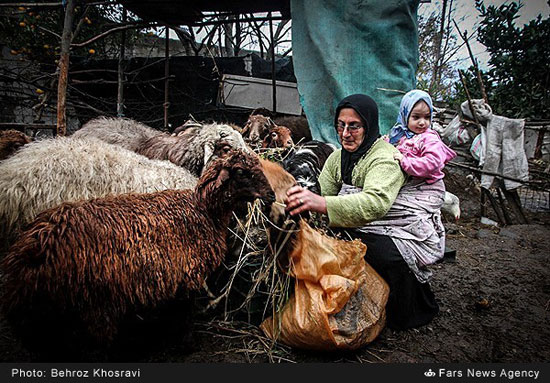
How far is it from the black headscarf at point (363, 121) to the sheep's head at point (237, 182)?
0.82 m

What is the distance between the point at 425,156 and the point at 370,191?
701mm

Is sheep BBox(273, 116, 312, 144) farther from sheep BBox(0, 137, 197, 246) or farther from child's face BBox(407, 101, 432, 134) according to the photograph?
sheep BBox(0, 137, 197, 246)

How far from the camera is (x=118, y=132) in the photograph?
4.36m

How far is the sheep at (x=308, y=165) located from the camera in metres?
2.85

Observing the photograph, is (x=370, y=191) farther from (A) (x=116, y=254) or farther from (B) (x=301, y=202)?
(A) (x=116, y=254)

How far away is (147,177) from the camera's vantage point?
263cm

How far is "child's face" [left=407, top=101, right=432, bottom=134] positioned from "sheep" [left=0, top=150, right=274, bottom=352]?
1656 mm

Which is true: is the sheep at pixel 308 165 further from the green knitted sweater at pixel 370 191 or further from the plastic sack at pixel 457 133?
the plastic sack at pixel 457 133

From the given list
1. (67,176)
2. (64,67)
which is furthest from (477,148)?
(64,67)

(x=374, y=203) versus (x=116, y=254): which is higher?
(x=374, y=203)

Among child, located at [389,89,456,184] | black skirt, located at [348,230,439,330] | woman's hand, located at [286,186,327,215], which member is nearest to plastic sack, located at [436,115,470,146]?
child, located at [389,89,456,184]

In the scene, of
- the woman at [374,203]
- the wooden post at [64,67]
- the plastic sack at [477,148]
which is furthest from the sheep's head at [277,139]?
the plastic sack at [477,148]

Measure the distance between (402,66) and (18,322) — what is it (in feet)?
15.0

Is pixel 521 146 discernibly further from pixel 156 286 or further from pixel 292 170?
pixel 156 286
